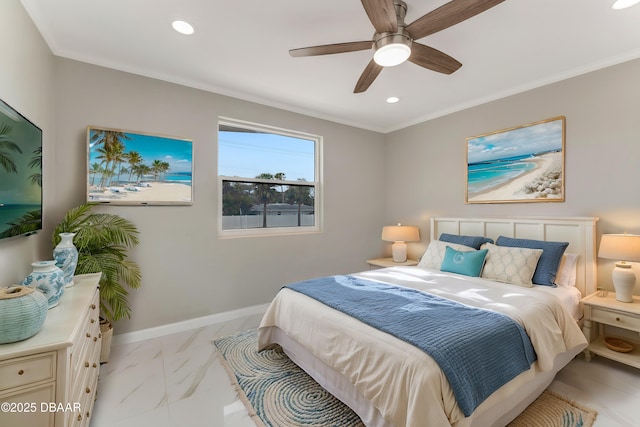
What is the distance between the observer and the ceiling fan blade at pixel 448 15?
4.78ft

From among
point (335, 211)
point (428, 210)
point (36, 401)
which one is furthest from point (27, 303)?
point (428, 210)

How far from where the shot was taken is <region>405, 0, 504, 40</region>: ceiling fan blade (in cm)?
146

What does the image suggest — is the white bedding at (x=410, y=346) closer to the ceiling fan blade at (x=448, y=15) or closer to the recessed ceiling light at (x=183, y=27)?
the ceiling fan blade at (x=448, y=15)

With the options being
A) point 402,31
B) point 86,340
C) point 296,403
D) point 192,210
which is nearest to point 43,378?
point 86,340

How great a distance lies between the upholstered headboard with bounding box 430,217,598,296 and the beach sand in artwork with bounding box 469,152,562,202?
0.83 feet

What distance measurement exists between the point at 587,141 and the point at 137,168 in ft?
13.9

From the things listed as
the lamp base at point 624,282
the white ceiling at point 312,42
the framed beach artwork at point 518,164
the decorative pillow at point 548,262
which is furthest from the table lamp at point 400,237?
the lamp base at point 624,282

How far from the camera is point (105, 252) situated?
7.70 ft

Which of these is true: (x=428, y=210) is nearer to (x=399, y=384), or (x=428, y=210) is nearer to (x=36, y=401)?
(x=399, y=384)

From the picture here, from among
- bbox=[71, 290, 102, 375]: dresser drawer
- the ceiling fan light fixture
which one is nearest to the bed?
bbox=[71, 290, 102, 375]: dresser drawer

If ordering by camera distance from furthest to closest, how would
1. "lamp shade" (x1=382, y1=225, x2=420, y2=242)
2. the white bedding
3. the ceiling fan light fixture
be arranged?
1. "lamp shade" (x1=382, y1=225, x2=420, y2=242)
2. the ceiling fan light fixture
3. the white bedding

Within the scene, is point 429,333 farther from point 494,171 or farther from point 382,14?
point 494,171

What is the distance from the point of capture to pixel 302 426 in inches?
66.1

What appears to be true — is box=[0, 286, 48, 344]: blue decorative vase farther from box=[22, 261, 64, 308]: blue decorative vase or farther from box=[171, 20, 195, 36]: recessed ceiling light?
box=[171, 20, 195, 36]: recessed ceiling light
